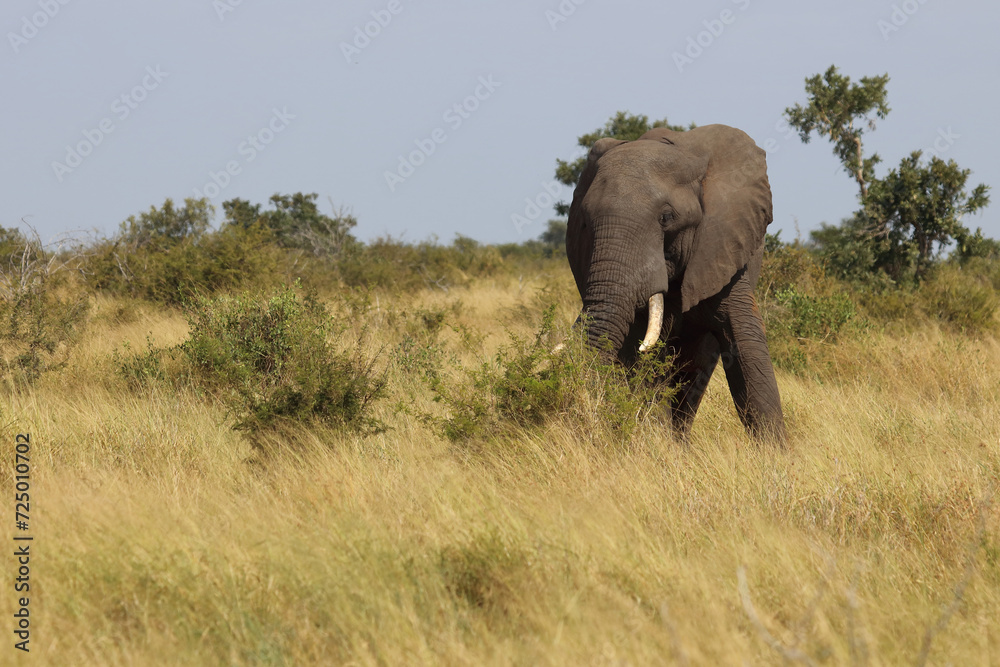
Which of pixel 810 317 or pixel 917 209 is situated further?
pixel 917 209

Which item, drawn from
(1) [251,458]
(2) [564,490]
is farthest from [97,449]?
(2) [564,490]

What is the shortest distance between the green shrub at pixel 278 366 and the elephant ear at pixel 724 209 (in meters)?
2.35

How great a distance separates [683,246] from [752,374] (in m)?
1.02

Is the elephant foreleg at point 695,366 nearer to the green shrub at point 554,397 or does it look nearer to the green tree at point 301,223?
the green shrub at point 554,397

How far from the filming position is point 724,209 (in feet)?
20.7

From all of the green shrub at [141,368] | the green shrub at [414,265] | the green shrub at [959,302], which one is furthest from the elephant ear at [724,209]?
the green shrub at [414,265]

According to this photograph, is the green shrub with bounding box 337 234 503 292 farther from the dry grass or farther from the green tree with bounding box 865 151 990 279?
the dry grass

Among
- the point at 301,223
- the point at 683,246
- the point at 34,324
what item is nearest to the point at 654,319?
the point at 683,246

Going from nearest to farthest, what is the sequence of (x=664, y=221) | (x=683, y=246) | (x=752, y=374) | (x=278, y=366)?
(x=664, y=221), (x=683, y=246), (x=752, y=374), (x=278, y=366)

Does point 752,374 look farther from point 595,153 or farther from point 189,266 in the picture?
point 189,266

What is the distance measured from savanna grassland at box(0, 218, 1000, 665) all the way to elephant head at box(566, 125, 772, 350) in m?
0.65

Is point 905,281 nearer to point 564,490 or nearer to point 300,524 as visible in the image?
point 564,490

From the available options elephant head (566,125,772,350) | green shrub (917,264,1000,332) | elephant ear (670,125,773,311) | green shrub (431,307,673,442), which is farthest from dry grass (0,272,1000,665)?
green shrub (917,264,1000,332)

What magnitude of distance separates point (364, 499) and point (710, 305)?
3035mm
